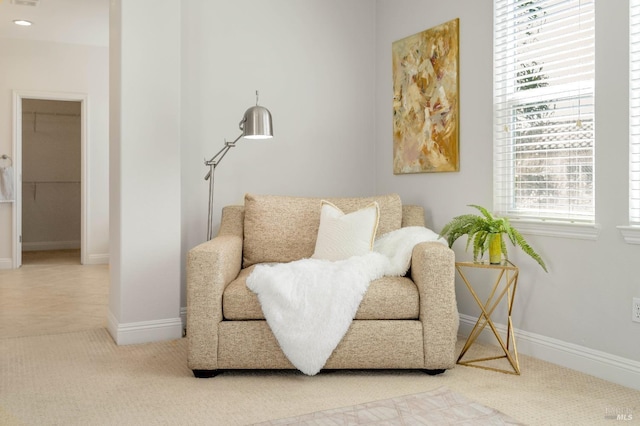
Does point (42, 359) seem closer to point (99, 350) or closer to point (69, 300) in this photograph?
point (99, 350)

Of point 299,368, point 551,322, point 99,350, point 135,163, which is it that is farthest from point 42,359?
point 551,322

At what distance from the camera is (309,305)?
2545 millimetres

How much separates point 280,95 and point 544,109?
177 cm

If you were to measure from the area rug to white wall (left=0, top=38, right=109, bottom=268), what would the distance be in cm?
520

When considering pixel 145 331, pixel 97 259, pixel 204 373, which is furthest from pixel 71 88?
pixel 204 373

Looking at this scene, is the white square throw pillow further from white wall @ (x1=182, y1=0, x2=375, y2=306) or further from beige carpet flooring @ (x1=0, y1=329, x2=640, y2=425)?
white wall @ (x1=182, y1=0, x2=375, y2=306)

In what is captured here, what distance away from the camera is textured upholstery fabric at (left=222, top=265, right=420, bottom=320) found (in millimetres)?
2594

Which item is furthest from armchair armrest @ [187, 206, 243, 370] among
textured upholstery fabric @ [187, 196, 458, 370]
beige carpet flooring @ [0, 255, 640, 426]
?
beige carpet flooring @ [0, 255, 640, 426]

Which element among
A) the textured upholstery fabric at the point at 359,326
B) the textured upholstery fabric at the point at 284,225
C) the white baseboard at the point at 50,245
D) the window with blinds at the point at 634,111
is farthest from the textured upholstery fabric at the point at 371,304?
the white baseboard at the point at 50,245

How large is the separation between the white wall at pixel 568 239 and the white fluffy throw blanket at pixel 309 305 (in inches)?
38.4

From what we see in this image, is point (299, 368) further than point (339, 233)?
No

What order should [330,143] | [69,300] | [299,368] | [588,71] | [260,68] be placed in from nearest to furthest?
[299,368]
[588,71]
[260,68]
[330,143]
[69,300]

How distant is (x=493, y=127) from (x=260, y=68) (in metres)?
1.62

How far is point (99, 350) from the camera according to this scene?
308cm
